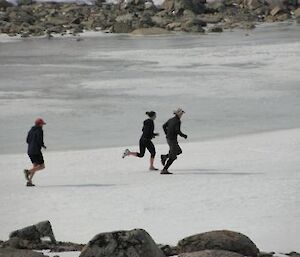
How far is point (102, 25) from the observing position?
65375mm

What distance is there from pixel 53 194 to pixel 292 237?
397 centimetres

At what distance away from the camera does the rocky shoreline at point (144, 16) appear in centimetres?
6072

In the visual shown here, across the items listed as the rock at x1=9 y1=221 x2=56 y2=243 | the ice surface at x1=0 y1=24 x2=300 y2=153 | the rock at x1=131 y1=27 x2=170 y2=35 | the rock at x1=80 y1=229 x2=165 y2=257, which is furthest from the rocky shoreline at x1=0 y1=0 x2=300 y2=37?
Answer: the rock at x1=80 y1=229 x2=165 y2=257

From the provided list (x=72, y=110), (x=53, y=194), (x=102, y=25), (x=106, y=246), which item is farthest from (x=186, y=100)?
(x=102, y=25)

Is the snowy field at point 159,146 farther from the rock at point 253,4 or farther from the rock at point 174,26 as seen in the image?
the rock at point 253,4

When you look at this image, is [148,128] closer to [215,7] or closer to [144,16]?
[144,16]

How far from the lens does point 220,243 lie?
275 inches

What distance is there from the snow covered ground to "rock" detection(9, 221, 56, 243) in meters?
0.45

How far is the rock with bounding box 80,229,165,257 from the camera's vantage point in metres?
6.13

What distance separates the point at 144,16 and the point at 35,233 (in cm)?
6179

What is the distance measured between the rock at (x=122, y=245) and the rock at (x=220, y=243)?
0.87 m

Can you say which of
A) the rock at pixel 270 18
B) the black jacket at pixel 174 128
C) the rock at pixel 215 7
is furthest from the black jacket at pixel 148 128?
the rock at pixel 215 7

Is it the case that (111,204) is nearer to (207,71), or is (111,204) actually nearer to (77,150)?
(77,150)

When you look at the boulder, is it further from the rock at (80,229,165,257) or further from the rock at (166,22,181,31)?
the rock at (80,229,165,257)
